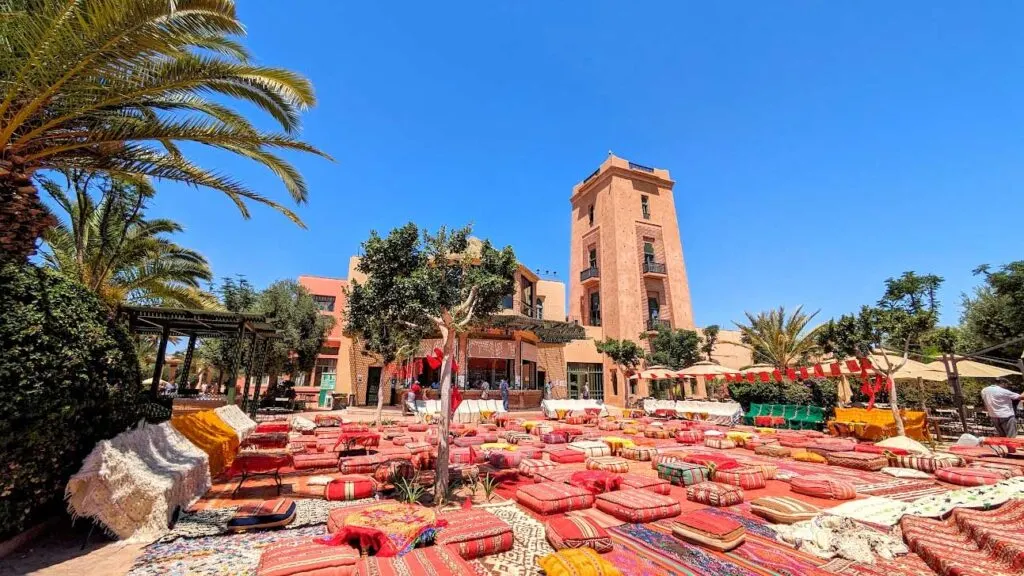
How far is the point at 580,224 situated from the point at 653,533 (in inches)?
1191

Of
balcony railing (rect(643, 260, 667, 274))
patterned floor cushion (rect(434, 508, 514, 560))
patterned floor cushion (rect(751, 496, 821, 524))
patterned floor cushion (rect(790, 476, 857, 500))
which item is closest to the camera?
patterned floor cushion (rect(434, 508, 514, 560))

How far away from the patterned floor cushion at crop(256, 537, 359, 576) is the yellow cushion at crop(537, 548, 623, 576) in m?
1.60

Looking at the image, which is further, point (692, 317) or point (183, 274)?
point (692, 317)

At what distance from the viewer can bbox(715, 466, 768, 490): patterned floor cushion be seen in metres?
6.71

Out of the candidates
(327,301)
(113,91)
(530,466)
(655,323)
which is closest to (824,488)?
(530,466)

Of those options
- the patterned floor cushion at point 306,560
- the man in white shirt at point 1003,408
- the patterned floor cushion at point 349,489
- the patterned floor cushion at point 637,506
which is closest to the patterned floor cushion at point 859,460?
the man in white shirt at point 1003,408

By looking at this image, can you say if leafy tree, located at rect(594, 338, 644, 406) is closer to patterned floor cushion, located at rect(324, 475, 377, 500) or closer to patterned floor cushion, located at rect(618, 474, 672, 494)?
patterned floor cushion, located at rect(618, 474, 672, 494)

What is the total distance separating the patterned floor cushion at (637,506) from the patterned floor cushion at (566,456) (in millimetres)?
3318

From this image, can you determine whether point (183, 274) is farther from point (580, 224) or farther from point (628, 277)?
point (580, 224)

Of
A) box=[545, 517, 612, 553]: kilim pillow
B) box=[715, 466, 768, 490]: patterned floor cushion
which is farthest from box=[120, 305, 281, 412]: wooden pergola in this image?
box=[715, 466, 768, 490]: patterned floor cushion

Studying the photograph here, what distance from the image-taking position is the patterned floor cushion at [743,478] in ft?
22.0

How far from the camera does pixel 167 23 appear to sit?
4.62 meters

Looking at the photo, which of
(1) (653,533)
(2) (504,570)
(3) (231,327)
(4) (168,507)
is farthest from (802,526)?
(3) (231,327)

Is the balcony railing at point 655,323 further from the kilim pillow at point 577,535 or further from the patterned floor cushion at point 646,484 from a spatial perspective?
the kilim pillow at point 577,535
